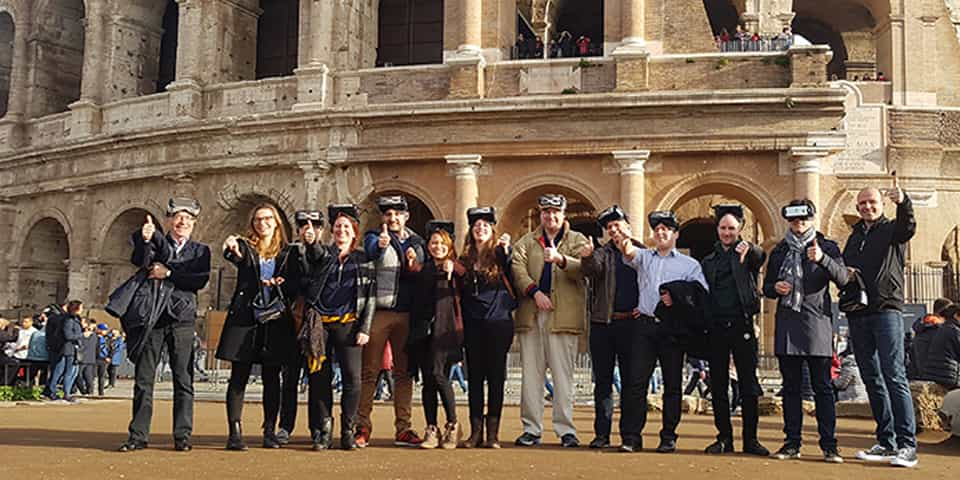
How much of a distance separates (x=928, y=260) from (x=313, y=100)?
14597mm

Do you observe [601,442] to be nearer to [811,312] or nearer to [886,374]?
[811,312]

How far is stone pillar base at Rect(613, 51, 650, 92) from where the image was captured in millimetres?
19281

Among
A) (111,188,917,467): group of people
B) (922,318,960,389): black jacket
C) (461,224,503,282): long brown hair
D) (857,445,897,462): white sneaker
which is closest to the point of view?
(857,445,897,462): white sneaker

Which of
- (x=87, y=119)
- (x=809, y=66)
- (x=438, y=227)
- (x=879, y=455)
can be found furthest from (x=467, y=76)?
(x=879, y=455)

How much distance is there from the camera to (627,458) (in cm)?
714

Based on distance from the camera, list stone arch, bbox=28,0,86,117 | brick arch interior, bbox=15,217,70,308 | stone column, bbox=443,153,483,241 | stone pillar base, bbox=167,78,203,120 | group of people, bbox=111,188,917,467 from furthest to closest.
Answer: stone arch, bbox=28,0,86,117, brick arch interior, bbox=15,217,70,308, stone pillar base, bbox=167,78,203,120, stone column, bbox=443,153,483,241, group of people, bbox=111,188,917,467

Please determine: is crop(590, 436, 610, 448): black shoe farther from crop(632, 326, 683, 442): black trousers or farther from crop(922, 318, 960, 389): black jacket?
crop(922, 318, 960, 389): black jacket

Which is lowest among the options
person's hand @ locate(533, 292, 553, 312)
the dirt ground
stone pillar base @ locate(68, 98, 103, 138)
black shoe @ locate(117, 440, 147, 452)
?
the dirt ground

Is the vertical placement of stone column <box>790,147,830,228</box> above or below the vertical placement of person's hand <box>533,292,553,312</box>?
above

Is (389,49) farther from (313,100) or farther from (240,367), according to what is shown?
(240,367)

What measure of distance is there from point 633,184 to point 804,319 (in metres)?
12.0

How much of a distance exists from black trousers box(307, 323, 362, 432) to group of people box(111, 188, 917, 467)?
1 cm

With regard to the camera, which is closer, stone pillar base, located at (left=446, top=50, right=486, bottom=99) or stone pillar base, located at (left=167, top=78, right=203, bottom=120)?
stone pillar base, located at (left=446, top=50, right=486, bottom=99)

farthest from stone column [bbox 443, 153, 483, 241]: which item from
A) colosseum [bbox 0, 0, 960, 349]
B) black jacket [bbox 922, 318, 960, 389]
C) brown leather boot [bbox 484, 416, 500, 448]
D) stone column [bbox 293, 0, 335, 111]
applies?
brown leather boot [bbox 484, 416, 500, 448]
